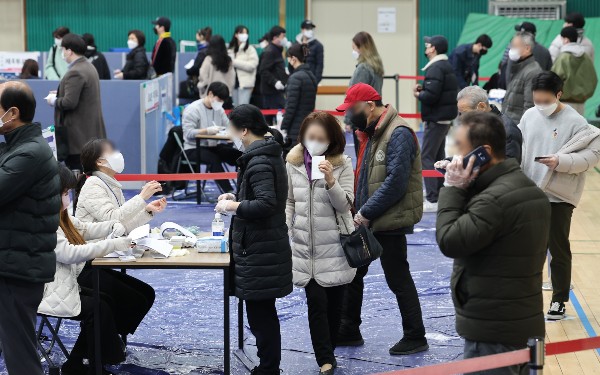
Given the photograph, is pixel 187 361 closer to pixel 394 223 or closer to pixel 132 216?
pixel 132 216

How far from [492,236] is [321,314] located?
2149 millimetres

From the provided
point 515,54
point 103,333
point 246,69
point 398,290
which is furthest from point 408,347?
point 246,69

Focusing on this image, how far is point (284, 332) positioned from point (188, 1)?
1506 centimetres

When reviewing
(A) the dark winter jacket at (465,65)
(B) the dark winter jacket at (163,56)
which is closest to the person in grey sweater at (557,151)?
(B) the dark winter jacket at (163,56)

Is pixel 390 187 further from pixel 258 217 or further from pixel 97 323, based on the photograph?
pixel 97 323

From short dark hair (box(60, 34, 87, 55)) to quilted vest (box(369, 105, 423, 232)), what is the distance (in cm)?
479

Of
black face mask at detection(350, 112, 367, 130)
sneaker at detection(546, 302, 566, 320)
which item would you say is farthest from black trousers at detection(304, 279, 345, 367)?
sneaker at detection(546, 302, 566, 320)

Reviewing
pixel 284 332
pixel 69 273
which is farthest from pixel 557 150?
pixel 69 273

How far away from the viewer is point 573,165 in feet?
21.1

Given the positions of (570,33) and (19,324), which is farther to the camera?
(570,33)

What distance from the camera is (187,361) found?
6.05 meters

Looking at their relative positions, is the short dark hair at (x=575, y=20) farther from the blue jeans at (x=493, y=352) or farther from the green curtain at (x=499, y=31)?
the blue jeans at (x=493, y=352)

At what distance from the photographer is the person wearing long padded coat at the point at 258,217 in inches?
207

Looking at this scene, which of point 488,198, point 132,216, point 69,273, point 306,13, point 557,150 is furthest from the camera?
point 306,13
